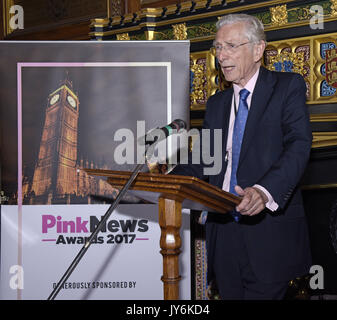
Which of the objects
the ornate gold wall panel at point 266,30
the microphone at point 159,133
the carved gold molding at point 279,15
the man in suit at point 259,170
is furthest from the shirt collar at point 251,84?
the carved gold molding at point 279,15

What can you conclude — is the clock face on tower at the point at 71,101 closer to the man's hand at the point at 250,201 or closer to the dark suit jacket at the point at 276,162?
the dark suit jacket at the point at 276,162

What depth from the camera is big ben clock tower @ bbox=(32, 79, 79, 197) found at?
3.13 meters

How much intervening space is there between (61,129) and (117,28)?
3.64 ft

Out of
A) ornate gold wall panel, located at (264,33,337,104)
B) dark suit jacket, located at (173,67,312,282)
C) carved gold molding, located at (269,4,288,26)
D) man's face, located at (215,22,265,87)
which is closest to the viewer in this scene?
dark suit jacket, located at (173,67,312,282)

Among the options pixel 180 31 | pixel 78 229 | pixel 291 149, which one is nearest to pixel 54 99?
pixel 78 229

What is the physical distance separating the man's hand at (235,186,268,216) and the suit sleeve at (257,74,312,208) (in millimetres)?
69

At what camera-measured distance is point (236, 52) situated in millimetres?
2172

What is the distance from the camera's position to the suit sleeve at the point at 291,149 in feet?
6.34

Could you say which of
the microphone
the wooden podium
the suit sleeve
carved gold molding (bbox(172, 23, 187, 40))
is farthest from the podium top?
carved gold molding (bbox(172, 23, 187, 40))

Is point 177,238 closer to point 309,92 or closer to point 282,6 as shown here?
point 309,92

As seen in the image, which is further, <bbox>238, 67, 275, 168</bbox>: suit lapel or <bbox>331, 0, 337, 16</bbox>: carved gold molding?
<bbox>331, 0, 337, 16</bbox>: carved gold molding

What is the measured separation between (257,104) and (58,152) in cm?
143

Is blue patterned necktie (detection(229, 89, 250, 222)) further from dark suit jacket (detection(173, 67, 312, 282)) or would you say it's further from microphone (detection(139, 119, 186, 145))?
microphone (detection(139, 119, 186, 145))

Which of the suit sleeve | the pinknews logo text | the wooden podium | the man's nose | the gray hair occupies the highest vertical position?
the gray hair
